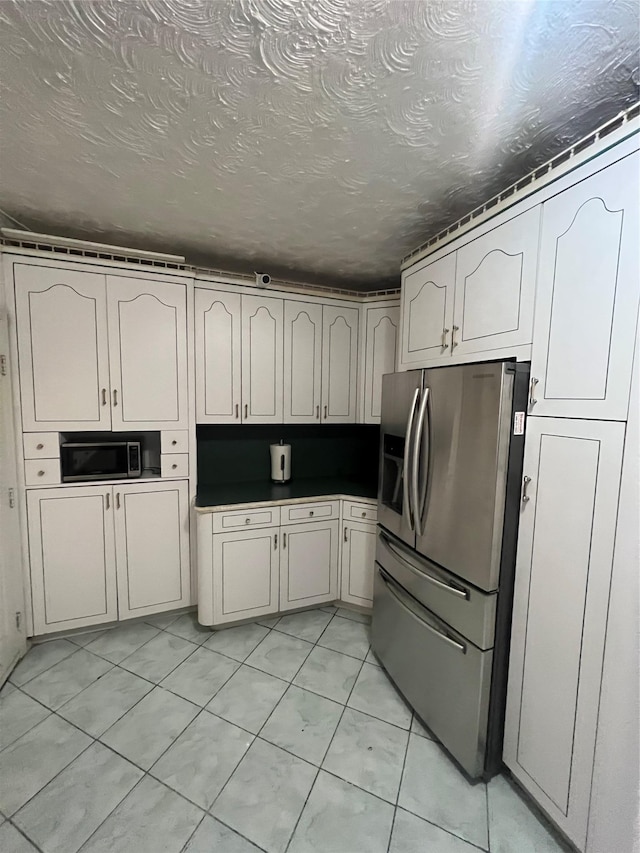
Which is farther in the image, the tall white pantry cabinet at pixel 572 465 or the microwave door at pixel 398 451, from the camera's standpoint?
the microwave door at pixel 398 451

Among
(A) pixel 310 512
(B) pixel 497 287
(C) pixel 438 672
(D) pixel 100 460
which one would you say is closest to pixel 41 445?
(D) pixel 100 460

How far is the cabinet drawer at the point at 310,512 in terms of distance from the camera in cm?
239

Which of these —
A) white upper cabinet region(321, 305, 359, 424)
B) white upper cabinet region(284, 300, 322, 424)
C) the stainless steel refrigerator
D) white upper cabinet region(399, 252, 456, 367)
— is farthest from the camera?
white upper cabinet region(321, 305, 359, 424)

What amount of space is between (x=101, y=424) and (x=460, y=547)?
2.09m

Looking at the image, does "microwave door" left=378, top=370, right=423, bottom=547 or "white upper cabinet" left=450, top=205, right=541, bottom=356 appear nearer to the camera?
"white upper cabinet" left=450, top=205, right=541, bottom=356

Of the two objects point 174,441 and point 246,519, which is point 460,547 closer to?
point 246,519

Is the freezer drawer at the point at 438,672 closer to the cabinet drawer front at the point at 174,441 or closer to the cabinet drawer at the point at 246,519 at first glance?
the cabinet drawer at the point at 246,519

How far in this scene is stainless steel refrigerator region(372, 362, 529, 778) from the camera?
1315 mm

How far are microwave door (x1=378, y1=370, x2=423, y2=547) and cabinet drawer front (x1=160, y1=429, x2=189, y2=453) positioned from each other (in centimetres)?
129

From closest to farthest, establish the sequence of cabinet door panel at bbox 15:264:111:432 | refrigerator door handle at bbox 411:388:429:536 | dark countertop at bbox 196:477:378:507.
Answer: refrigerator door handle at bbox 411:388:429:536
cabinet door panel at bbox 15:264:111:432
dark countertop at bbox 196:477:378:507

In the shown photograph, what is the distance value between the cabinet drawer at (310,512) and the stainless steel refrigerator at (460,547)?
2.46 ft

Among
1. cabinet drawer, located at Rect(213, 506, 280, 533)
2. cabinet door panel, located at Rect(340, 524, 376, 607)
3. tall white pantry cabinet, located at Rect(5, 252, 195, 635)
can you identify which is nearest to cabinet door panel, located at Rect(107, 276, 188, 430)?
tall white pantry cabinet, located at Rect(5, 252, 195, 635)

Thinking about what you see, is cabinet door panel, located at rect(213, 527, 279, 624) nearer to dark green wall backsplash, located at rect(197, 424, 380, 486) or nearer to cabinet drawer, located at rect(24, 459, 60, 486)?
dark green wall backsplash, located at rect(197, 424, 380, 486)

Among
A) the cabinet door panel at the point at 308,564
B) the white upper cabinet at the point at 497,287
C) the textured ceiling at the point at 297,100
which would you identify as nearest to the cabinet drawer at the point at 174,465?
the cabinet door panel at the point at 308,564
